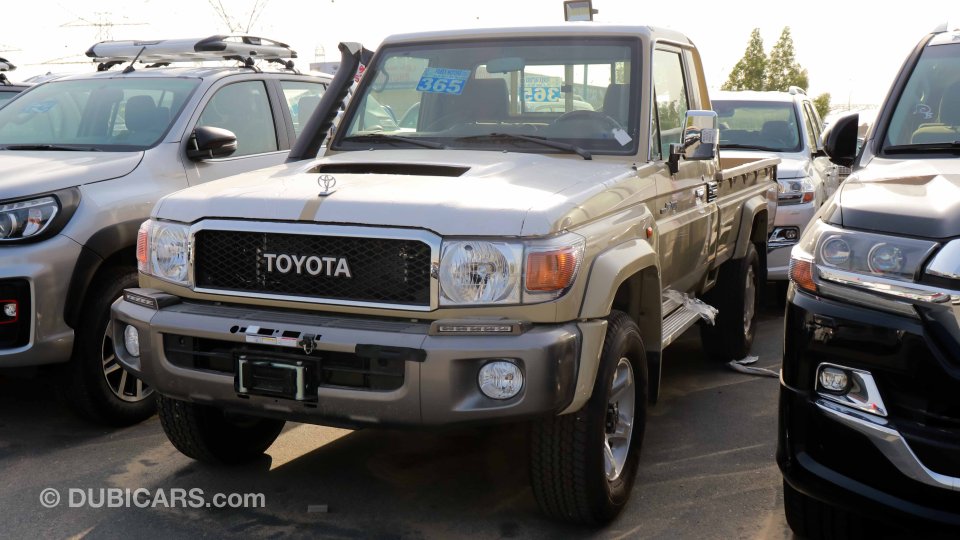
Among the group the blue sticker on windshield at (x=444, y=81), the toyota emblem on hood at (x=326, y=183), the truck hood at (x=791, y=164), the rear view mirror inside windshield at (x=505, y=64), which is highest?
the rear view mirror inside windshield at (x=505, y=64)

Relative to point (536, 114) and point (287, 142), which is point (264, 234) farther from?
point (287, 142)

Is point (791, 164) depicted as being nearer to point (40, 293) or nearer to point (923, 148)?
point (923, 148)

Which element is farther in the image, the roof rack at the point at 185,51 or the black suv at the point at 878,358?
the roof rack at the point at 185,51

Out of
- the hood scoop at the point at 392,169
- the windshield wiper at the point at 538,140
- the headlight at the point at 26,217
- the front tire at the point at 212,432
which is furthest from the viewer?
the headlight at the point at 26,217

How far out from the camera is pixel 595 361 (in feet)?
11.5

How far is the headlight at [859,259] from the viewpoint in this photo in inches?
119

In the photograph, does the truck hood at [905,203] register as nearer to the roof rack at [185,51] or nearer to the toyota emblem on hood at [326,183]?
the toyota emblem on hood at [326,183]

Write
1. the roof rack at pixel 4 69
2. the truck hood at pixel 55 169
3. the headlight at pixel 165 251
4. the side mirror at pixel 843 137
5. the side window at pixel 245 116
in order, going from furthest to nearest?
the roof rack at pixel 4 69 → the side window at pixel 245 116 → the truck hood at pixel 55 169 → the side mirror at pixel 843 137 → the headlight at pixel 165 251

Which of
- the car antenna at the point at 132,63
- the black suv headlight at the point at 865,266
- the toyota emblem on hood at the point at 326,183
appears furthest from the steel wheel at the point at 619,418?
the car antenna at the point at 132,63

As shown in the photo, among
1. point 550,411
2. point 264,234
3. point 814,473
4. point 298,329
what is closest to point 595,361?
point 550,411

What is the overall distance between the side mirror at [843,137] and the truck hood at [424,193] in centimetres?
100

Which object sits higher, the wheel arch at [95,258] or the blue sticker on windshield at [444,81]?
the blue sticker on windshield at [444,81]

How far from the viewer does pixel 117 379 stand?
5145mm

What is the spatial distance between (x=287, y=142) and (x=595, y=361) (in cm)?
385
